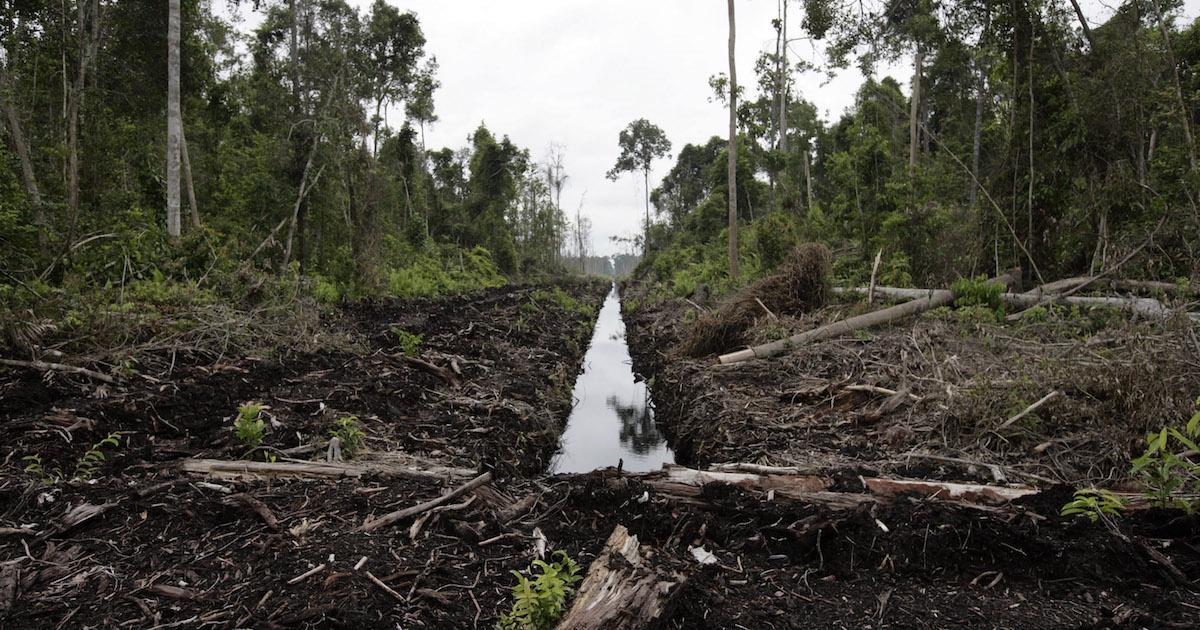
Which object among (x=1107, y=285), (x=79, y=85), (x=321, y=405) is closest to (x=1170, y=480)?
(x=321, y=405)

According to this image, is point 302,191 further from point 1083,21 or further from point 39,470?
point 1083,21

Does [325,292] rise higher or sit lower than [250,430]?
higher

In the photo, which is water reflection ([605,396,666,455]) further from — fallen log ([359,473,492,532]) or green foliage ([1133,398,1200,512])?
green foliage ([1133,398,1200,512])

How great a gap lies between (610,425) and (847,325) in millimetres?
3848

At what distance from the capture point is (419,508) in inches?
131

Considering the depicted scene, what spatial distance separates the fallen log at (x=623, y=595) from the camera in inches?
89.7

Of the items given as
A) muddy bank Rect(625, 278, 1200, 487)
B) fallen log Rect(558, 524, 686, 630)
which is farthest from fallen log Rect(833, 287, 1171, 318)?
fallen log Rect(558, 524, 686, 630)

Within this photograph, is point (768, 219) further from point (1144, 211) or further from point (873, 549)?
point (873, 549)

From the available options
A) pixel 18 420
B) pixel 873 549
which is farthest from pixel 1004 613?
pixel 18 420

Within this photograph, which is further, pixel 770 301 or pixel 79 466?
pixel 770 301

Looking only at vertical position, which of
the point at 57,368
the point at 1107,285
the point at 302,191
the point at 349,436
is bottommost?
the point at 349,436

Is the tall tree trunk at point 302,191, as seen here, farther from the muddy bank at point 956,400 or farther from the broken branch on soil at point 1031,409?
the broken branch on soil at point 1031,409

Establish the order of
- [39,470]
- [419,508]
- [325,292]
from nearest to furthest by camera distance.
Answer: [419,508] < [39,470] < [325,292]

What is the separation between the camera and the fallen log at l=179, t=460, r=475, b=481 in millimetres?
3832
